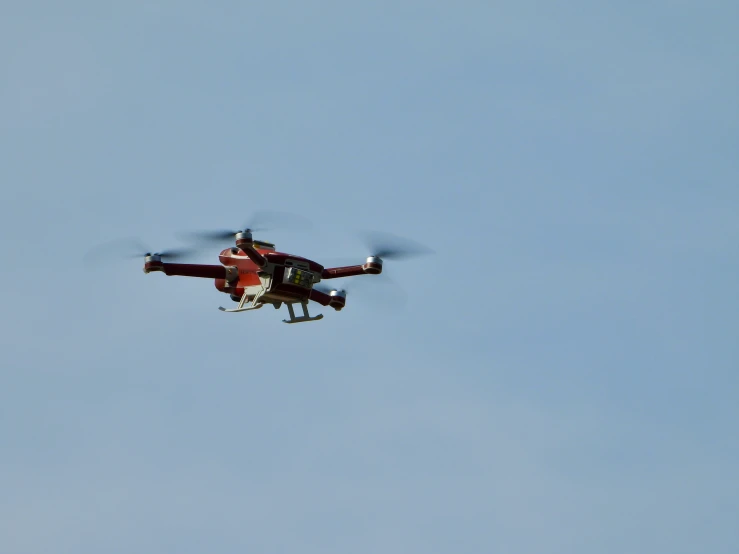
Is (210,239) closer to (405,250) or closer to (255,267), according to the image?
(255,267)

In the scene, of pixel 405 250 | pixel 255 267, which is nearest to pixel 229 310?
pixel 255 267

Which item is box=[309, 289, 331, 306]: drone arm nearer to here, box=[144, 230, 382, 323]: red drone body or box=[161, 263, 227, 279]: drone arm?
box=[144, 230, 382, 323]: red drone body

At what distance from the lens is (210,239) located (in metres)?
78.7

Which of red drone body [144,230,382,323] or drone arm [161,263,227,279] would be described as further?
drone arm [161,263,227,279]

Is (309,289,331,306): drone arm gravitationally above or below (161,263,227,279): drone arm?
below

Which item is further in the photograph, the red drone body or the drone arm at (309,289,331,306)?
the drone arm at (309,289,331,306)

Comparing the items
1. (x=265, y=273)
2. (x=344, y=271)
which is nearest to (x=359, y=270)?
(x=344, y=271)

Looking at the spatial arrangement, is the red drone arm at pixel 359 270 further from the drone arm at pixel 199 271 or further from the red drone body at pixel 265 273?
the drone arm at pixel 199 271

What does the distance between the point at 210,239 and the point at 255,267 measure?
2.55 metres

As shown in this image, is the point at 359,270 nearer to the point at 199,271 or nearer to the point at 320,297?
the point at 320,297

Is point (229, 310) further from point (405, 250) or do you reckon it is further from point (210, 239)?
point (405, 250)

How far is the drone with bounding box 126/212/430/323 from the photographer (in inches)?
3078

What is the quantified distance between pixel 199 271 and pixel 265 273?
4.72 metres

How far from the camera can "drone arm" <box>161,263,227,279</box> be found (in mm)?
81438
